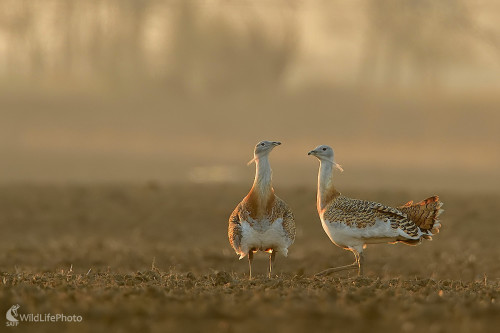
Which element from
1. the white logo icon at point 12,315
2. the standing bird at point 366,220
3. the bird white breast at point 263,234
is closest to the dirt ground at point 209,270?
the white logo icon at point 12,315

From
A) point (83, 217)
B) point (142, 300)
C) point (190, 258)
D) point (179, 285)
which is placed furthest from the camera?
point (83, 217)

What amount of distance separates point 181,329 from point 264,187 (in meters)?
4.80

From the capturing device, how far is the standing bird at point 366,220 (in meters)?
10.4

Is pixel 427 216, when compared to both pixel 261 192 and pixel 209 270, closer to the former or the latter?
pixel 261 192

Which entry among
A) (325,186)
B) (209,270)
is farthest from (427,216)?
(209,270)

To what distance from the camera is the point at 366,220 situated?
34.0 ft

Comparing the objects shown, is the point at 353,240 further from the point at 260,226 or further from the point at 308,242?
the point at 308,242

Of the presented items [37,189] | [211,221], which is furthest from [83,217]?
[37,189]

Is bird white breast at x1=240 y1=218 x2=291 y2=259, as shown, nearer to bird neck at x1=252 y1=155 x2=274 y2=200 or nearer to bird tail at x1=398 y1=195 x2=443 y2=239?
bird neck at x1=252 y1=155 x2=274 y2=200

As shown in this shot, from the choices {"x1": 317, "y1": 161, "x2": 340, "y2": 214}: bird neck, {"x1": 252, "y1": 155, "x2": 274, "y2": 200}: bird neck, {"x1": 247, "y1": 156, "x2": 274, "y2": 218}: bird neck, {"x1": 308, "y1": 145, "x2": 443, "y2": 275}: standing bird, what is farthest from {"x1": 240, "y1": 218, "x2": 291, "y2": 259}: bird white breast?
{"x1": 317, "y1": 161, "x2": 340, "y2": 214}: bird neck

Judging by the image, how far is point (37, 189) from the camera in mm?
36094

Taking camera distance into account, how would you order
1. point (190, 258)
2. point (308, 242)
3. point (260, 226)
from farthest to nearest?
point (308, 242) < point (190, 258) < point (260, 226)

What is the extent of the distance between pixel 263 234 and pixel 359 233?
1300 mm

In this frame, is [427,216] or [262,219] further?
[427,216]
